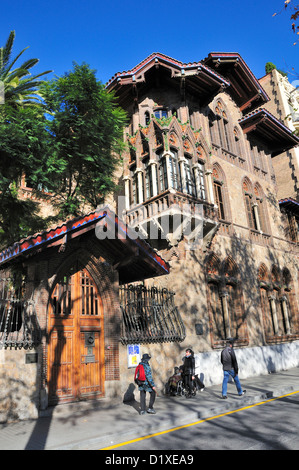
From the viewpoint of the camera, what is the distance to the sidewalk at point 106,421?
6875 mm

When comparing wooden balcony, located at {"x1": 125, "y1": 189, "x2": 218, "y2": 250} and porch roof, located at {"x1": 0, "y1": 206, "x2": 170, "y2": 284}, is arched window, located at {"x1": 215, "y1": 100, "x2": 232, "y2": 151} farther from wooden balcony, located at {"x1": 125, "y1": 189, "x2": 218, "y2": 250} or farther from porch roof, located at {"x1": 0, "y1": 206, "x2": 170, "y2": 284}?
porch roof, located at {"x1": 0, "y1": 206, "x2": 170, "y2": 284}

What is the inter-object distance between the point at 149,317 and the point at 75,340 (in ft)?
10.1

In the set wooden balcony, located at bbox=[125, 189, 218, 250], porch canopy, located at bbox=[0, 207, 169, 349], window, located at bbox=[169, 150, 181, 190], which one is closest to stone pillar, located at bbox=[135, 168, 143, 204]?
wooden balcony, located at bbox=[125, 189, 218, 250]

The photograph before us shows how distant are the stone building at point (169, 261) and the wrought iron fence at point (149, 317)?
0.05 metres

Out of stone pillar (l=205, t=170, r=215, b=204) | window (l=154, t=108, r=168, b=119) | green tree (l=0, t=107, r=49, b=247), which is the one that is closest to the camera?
green tree (l=0, t=107, r=49, b=247)

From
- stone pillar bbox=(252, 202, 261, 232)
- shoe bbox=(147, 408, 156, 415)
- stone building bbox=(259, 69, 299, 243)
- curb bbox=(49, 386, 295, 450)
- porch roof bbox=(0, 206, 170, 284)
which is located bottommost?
curb bbox=(49, 386, 295, 450)

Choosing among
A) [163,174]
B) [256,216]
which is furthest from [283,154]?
[163,174]

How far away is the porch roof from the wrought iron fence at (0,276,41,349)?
951mm

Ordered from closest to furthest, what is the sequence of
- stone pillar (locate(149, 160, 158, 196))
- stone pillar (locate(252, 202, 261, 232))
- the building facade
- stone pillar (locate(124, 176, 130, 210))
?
the building facade
stone pillar (locate(149, 160, 158, 196))
stone pillar (locate(124, 176, 130, 210))
stone pillar (locate(252, 202, 261, 232))

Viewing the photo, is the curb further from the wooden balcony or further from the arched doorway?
the wooden balcony

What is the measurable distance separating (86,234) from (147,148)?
8775mm

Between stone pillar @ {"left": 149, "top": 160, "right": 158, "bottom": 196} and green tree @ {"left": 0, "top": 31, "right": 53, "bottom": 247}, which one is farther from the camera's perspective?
stone pillar @ {"left": 149, "top": 160, "right": 158, "bottom": 196}

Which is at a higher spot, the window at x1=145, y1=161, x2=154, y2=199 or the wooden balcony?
the window at x1=145, y1=161, x2=154, y2=199

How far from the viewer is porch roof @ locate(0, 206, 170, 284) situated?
9.34 metres
